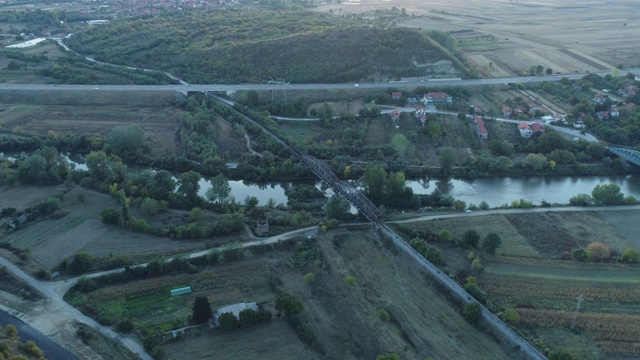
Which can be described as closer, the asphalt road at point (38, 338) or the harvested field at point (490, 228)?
the asphalt road at point (38, 338)

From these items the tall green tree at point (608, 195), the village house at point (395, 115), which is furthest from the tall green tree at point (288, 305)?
the village house at point (395, 115)

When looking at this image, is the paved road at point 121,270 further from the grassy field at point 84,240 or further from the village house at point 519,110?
the village house at point 519,110

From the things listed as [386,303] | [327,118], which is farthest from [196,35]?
[386,303]

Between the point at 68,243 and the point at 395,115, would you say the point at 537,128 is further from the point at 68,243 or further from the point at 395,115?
the point at 68,243

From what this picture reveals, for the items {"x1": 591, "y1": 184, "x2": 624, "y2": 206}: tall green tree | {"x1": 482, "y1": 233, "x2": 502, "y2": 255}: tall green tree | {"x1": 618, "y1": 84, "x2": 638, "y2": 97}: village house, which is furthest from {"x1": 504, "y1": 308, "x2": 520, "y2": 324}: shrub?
{"x1": 618, "y1": 84, "x2": 638, "y2": 97}: village house

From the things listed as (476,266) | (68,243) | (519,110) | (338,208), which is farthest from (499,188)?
(68,243)

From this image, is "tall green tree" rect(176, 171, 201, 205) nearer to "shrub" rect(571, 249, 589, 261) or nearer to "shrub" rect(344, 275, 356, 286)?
"shrub" rect(344, 275, 356, 286)
